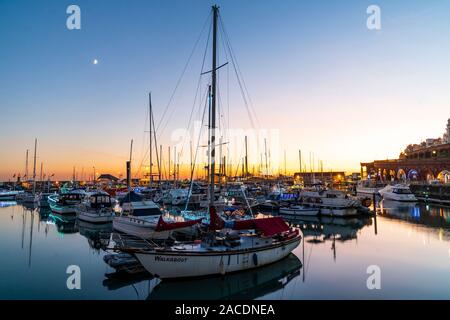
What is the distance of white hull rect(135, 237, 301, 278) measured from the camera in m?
14.3

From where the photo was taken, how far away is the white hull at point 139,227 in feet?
79.1

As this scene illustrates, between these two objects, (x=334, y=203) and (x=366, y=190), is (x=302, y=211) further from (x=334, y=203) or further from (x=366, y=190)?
(x=366, y=190)

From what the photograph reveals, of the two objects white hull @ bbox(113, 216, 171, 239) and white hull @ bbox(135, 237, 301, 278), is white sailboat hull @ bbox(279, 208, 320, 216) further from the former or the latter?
white hull @ bbox(135, 237, 301, 278)

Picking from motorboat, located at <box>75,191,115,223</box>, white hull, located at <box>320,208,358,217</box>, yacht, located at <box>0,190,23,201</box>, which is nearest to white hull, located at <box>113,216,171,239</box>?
motorboat, located at <box>75,191,115,223</box>

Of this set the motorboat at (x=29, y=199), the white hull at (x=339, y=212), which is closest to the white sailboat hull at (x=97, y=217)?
the white hull at (x=339, y=212)

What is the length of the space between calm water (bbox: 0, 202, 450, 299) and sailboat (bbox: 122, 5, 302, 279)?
0.63 metres

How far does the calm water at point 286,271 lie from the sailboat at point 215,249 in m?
0.63

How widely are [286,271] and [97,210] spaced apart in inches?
1056

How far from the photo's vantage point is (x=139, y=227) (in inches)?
1000

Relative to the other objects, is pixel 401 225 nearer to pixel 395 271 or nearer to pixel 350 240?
pixel 350 240

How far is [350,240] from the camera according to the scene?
1000 inches

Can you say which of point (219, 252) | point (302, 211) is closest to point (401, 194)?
point (302, 211)

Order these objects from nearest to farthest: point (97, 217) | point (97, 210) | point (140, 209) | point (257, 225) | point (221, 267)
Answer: point (221, 267) < point (257, 225) < point (140, 209) < point (97, 217) < point (97, 210)

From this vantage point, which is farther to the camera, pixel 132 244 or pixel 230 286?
pixel 132 244
